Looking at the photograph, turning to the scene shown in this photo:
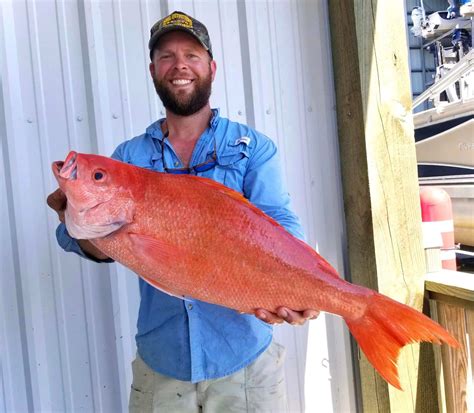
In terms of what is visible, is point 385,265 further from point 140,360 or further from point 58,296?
point 58,296

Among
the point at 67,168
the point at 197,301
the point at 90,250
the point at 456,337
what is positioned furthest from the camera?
the point at 456,337

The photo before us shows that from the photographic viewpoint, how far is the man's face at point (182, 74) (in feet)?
6.75

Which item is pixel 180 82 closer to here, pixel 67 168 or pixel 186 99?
pixel 186 99

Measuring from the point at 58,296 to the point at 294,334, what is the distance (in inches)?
52.8

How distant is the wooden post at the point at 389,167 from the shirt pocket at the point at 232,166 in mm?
819

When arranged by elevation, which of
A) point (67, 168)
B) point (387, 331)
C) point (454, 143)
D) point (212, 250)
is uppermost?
point (454, 143)

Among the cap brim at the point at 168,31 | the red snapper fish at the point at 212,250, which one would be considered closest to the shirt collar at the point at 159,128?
the cap brim at the point at 168,31

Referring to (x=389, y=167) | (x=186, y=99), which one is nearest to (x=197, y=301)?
(x=186, y=99)

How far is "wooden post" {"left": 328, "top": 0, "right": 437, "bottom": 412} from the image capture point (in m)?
2.49

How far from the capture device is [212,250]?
1.57 meters

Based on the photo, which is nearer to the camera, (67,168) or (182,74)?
(67,168)

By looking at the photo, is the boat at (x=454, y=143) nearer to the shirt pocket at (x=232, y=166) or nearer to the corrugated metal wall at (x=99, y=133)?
the corrugated metal wall at (x=99, y=133)

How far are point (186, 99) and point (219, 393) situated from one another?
123 cm

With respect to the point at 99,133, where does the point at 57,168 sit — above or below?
below
